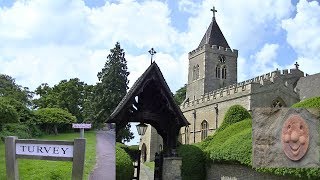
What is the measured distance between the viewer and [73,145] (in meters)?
7.84

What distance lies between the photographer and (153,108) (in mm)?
14273

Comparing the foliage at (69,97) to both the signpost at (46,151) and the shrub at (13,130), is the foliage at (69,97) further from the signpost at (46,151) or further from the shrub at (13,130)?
the signpost at (46,151)

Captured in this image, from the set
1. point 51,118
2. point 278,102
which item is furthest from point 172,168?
point 278,102

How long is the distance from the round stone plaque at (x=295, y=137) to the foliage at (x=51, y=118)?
91.3 ft

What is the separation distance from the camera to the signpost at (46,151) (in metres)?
7.79

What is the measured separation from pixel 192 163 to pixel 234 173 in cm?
214

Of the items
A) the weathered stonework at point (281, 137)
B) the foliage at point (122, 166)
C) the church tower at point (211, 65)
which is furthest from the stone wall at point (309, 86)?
the weathered stonework at point (281, 137)

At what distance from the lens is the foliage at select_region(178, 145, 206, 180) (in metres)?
16.6

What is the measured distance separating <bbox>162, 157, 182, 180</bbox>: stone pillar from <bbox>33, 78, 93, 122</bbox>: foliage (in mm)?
36591

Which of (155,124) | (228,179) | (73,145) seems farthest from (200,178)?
(73,145)

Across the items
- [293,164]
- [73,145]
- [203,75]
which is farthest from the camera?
[203,75]

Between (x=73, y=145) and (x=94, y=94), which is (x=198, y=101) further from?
(x=73, y=145)

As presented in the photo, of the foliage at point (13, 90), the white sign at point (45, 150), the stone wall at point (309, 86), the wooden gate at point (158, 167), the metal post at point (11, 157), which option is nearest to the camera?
the white sign at point (45, 150)

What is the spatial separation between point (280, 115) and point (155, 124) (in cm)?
600
